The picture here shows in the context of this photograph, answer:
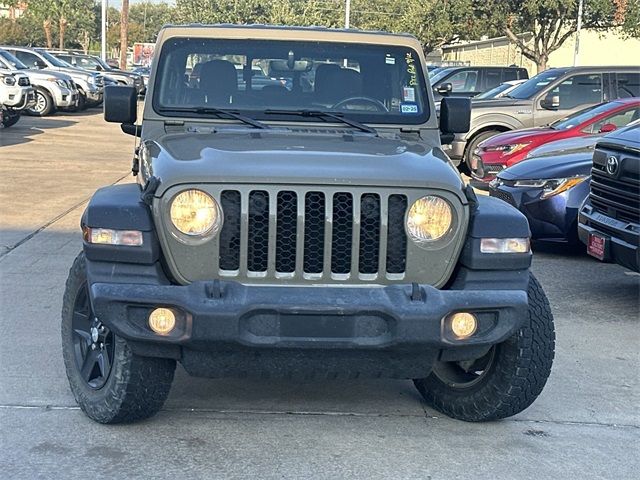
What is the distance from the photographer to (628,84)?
15.9 m

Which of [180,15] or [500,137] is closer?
[500,137]

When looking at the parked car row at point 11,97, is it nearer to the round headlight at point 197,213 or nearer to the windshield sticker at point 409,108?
the windshield sticker at point 409,108

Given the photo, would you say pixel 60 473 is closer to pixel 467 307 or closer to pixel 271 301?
pixel 271 301

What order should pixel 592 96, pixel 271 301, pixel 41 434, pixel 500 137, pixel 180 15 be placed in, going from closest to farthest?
pixel 271 301, pixel 41 434, pixel 500 137, pixel 592 96, pixel 180 15

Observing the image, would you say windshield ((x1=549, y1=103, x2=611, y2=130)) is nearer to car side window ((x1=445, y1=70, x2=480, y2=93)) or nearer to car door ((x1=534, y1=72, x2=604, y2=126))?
car door ((x1=534, y1=72, x2=604, y2=126))

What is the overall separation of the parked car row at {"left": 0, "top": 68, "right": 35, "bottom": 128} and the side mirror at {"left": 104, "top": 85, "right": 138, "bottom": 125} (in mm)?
15867

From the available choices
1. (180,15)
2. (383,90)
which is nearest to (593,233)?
(383,90)

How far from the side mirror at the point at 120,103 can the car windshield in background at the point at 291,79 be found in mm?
176

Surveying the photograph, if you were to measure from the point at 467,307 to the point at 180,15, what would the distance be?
70.9 meters

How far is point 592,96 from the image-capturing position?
51.9ft

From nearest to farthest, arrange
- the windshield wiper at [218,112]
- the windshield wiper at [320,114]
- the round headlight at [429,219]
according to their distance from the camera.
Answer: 1. the round headlight at [429,219]
2. the windshield wiper at [218,112]
3. the windshield wiper at [320,114]

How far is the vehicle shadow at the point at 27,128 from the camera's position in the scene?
63.9ft

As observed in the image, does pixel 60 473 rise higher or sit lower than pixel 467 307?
lower

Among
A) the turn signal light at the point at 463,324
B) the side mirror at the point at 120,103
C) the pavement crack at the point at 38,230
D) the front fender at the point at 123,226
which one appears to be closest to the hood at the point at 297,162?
the front fender at the point at 123,226
